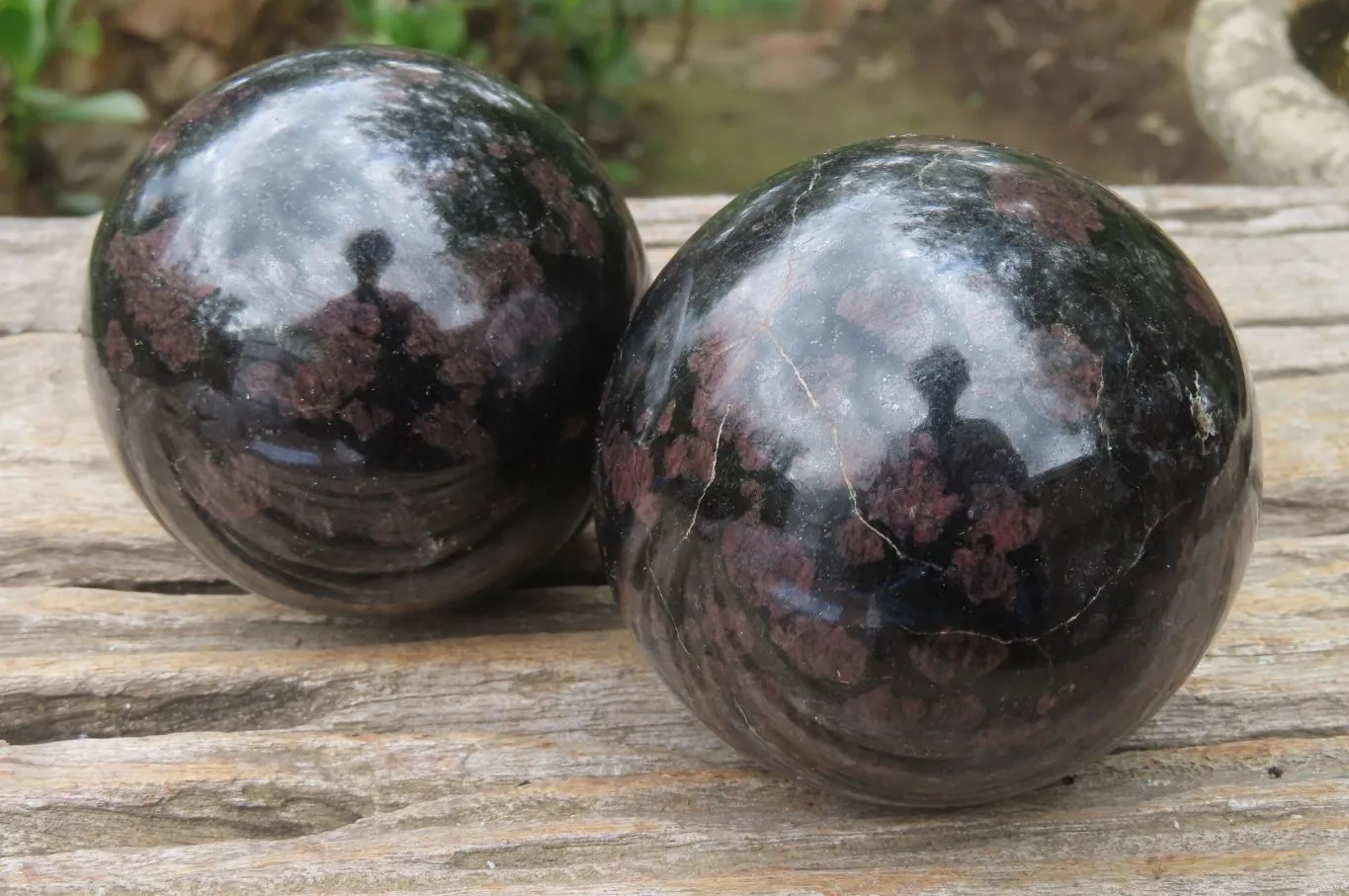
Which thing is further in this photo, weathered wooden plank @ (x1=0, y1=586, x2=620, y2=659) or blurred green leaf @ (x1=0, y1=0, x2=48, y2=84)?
blurred green leaf @ (x1=0, y1=0, x2=48, y2=84)

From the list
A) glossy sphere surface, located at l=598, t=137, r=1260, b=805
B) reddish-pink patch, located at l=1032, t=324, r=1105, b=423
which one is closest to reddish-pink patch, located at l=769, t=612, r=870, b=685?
glossy sphere surface, located at l=598, t=137, r=1260, b=805

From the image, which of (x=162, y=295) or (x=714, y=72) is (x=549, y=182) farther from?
(x=714, y=72)

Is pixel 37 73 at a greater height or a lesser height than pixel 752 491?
lesser

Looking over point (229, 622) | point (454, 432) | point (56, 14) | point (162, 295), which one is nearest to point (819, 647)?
point (454, 432)

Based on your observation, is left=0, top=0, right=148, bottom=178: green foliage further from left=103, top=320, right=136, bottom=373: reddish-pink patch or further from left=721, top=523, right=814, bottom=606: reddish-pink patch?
left=721, top=523, right=814, bottom=606: reddish-pink patch

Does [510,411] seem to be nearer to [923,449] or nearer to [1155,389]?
[923,449]

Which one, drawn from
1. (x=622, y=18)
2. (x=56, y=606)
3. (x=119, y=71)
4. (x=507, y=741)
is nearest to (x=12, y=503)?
(x=56, y=606)
